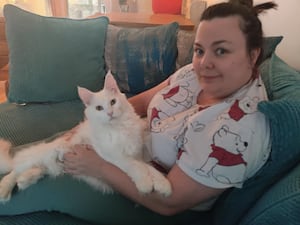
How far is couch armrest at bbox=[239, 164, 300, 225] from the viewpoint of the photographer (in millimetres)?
668

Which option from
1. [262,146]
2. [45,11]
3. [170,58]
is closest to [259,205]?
[262,146]

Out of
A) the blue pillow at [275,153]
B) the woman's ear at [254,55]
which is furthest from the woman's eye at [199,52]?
the blue pillow at [275,153]

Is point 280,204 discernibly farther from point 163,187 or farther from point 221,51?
point 221,51

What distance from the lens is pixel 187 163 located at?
859 millimetres

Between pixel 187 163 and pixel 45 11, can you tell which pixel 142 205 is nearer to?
pixel 187 163

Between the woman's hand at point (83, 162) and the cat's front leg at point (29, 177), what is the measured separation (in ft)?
0.28

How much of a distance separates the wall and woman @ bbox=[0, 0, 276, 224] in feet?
1.18

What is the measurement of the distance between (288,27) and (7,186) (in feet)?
4.32

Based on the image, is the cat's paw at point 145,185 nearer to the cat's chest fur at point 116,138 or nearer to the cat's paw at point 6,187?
the cat's chest fur at point 116,138

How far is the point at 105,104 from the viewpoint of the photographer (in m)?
1.06

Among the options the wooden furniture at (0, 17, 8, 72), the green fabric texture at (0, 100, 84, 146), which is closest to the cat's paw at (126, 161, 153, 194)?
Answer: the green fabric texture at (0, 100, 84, 146)

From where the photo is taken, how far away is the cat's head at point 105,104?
1.06m

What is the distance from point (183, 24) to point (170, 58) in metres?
0.80

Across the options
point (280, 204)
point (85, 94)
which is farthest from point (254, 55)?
point (85, 94)
